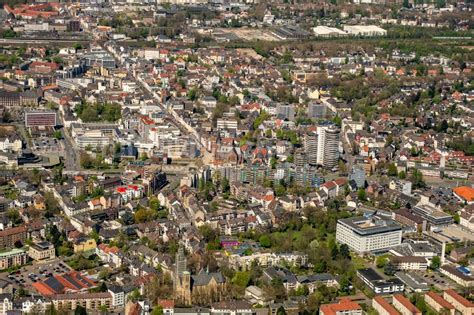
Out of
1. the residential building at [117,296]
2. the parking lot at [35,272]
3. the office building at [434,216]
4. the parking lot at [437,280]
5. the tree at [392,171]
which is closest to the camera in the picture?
the residential building at [117,296]

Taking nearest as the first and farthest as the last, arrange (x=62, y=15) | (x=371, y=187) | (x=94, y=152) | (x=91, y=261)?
(x=91, y=261) → (x=371, y=187) → (x=94, y=152) → (x=62, y=15)

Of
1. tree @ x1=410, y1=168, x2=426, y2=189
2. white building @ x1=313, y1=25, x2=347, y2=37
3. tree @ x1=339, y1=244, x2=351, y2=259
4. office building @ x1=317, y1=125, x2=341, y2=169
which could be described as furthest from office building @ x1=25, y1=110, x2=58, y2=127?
white building @ x1=313, y1=25, x2=347, y2=37

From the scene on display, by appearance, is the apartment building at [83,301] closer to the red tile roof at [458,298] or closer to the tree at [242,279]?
the tree at [242,279]

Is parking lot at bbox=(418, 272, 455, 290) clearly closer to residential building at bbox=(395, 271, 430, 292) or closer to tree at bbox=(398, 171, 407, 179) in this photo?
residential building at bbox=(395, 271, 430, 292)

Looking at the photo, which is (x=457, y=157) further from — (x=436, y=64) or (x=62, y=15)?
(x=62, y=15)

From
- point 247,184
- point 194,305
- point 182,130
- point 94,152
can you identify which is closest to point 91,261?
→ point 194,305

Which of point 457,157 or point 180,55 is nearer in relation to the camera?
point 457,157

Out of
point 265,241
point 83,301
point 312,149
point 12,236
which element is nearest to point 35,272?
point 12,236

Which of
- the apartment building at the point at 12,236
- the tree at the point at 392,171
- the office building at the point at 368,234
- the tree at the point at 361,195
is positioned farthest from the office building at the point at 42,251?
the tree at the point at 392,171
